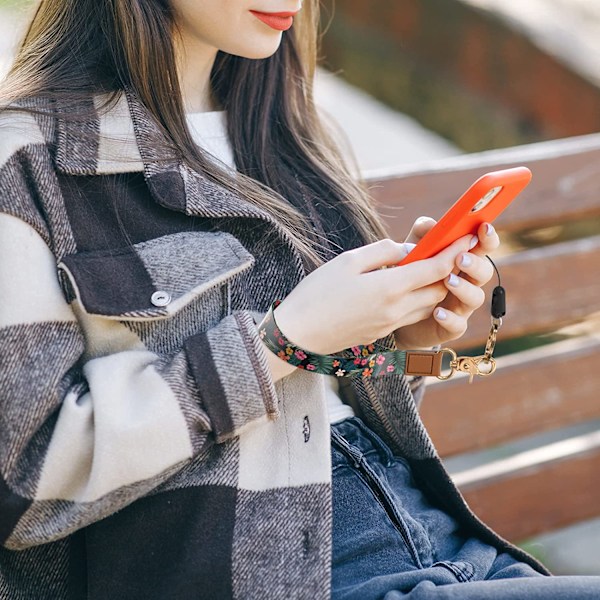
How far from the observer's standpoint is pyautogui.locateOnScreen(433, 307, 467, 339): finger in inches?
57.7

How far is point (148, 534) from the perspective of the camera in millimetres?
1355

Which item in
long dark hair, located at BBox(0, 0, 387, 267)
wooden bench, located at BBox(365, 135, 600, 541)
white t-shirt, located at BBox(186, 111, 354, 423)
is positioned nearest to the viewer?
long dark hair, located at BBox(0, 0, 387, 267)

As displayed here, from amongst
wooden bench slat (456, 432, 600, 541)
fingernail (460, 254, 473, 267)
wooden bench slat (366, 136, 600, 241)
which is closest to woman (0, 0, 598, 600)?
fingernail (460, 254, 473, 267)

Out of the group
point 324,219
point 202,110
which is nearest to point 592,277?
point 324,219

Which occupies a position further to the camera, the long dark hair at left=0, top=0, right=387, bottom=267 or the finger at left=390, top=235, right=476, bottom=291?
the long dark hair at left=0, top=0, right=387, bottom=267

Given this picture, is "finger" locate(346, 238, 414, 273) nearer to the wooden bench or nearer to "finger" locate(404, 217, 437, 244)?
"finger" locate(404, 217, 437, 244)

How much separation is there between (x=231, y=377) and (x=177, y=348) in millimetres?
130

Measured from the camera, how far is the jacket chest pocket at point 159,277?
1301 mm

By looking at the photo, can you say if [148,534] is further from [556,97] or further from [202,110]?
[556,97]

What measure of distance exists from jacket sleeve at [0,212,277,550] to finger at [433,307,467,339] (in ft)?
0.99

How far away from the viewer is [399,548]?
146 cm

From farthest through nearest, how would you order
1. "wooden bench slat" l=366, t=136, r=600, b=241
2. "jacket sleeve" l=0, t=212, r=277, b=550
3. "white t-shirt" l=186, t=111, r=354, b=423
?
"wooden bench slat" l=366, t=136, r=600, b=241 → "white t-shirt" l=186, t=111, r=354, b=423 → "jacket sleeve" l=0, t=212, r=277, b=550

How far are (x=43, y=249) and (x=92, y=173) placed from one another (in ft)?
0.49

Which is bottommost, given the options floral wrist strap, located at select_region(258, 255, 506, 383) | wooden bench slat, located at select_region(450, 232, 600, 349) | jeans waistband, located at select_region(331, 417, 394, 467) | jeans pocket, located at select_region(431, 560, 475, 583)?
wooden bench slat, located at select_region(450, 232, 600, 349)
